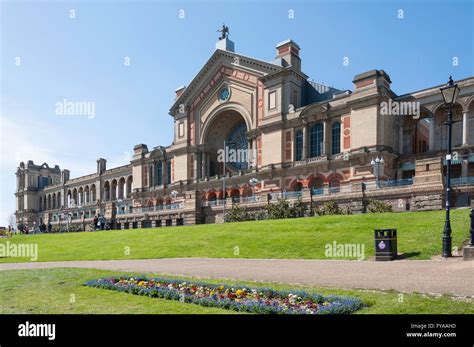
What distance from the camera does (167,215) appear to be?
4531cm

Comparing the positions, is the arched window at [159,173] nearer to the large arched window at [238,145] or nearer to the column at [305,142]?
the large arched window at [238,145]

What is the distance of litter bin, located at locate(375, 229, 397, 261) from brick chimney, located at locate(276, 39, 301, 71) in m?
40.3

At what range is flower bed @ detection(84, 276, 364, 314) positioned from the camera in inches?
289

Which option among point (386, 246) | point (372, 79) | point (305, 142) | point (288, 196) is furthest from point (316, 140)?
point (386, 246)

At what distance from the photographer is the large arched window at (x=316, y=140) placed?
4633 cm

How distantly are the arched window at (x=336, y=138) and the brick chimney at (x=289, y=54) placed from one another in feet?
38.5

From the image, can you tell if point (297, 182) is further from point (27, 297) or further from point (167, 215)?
point (27, 297)

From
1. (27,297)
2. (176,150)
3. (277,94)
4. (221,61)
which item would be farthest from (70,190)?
(27,297)

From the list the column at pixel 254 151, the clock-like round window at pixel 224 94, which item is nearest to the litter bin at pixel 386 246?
the column at pixel 254 151

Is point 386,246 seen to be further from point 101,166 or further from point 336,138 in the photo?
point 101,166

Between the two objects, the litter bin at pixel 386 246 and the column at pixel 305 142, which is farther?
the column at pixel 305 142

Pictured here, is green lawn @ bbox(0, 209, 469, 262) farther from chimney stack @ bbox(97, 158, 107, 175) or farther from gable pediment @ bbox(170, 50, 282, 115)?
chimney stack @ bbox(97, 158, 107, 175)

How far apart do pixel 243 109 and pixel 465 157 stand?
29164 millimetres

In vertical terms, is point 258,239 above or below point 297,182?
below
